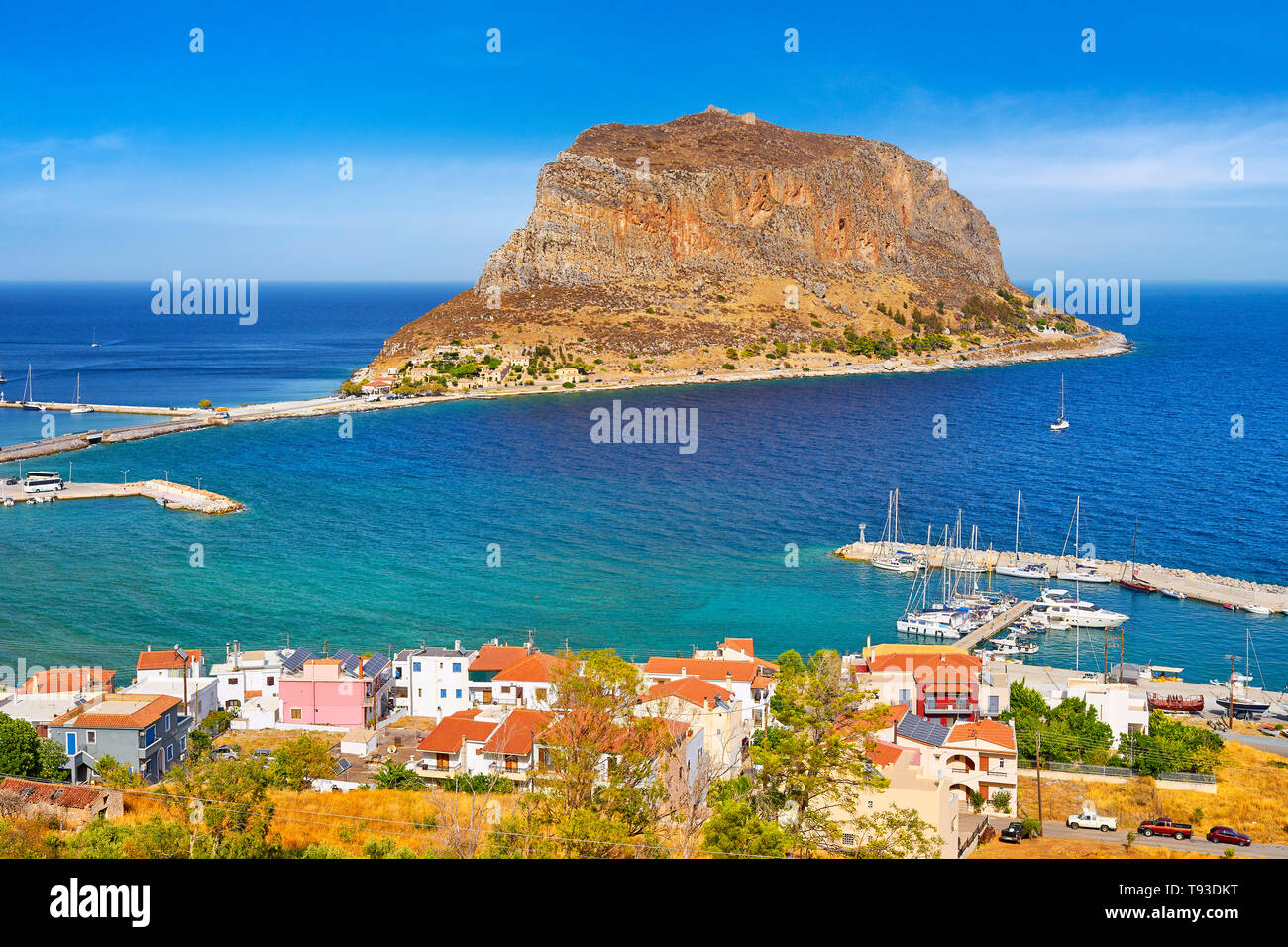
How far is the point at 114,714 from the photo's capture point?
67.3 feet

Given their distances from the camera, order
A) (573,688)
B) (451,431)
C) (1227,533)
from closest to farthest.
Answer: (573,688) → (1227,533) → (451,431)

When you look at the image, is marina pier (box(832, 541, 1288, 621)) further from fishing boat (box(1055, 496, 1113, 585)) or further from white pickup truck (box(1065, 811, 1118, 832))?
white pickup truck (box(1065, 811, 1118, 832))

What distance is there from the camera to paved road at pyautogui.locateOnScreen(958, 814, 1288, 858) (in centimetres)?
1684

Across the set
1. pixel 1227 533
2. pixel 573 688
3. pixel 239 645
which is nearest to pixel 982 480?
pixel 1227 533

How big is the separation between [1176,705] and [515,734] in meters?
15.8

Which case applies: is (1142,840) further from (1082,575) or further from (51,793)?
(1082,575)

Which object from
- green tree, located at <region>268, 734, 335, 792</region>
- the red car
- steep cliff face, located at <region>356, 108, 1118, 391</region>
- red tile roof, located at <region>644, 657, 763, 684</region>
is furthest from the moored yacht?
steep cliff face, located at <region>356, 108, 1118, 391</region>

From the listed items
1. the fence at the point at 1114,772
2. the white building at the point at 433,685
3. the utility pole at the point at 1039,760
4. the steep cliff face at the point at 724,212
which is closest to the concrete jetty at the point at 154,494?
the white building at the point at 433,685

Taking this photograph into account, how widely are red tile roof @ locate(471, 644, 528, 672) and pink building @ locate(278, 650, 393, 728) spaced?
8.50 ft

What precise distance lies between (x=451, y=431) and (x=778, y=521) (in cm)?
2836

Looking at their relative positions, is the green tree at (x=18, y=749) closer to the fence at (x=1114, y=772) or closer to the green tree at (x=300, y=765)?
the green tree at (x=300, y=765)

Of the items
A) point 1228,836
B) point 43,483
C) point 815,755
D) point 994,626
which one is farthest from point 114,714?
point 43,483
